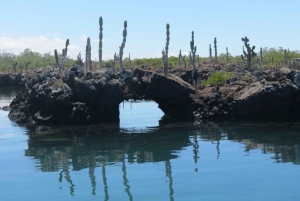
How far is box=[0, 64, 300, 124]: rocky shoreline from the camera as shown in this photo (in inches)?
1044

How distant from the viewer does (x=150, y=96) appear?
28719 mm

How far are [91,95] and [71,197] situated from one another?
604 inches

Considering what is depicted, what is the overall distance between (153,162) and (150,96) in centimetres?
1258

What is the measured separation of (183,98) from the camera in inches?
1126

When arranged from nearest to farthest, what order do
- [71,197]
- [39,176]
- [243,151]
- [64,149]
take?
[71,197]
[39,176]
[243,151]
[64,149]

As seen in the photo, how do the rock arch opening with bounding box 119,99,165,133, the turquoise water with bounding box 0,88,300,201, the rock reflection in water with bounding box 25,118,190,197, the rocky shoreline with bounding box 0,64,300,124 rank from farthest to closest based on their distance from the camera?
the rocky shoreline with bounding box 0,64,300,124
the rock arch opening with bounding box 119,99,165,133
the rock reflection in water with bounding box 25,118,190,197
the turquoise water with bounding box 0,88,300,201

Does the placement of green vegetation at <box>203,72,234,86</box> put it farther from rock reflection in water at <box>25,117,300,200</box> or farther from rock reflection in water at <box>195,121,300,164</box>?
rock reflection in water at <box>25,117,300,200</box>

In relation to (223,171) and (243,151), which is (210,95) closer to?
(243,151)

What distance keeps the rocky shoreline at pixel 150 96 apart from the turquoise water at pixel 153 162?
169 cm

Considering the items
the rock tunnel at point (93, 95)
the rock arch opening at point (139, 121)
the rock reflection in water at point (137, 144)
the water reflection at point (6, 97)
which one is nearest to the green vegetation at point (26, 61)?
the water reflection at point (6, 97)

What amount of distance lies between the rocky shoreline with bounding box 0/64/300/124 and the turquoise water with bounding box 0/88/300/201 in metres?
1.69

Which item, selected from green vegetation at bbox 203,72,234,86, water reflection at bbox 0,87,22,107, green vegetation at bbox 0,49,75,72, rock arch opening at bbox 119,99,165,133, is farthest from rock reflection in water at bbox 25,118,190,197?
green vegetation at bbox 0,49,75,72

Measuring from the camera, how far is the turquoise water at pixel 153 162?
12.6 meters

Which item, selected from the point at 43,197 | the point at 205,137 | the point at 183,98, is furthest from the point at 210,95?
the point at 43,197
